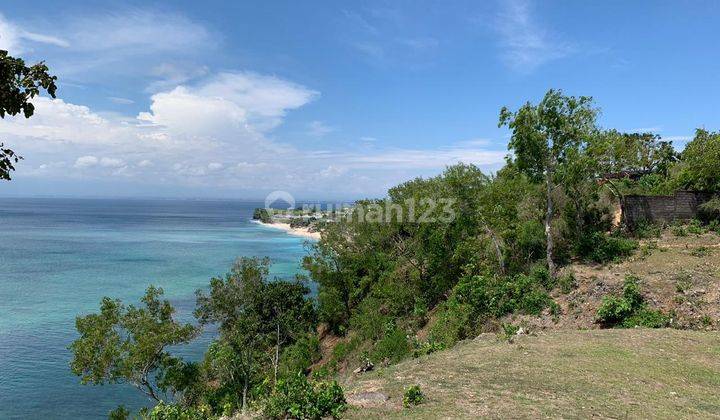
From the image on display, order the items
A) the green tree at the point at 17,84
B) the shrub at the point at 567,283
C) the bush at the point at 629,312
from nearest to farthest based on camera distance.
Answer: the green tree at the point at 17,84, the bush at the point at 629,312, the shrub at the point at 567,283

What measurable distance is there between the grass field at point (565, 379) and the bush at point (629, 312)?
163cm

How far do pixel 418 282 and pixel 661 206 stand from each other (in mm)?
16036

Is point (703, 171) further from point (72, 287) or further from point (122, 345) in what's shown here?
point (72, 287)

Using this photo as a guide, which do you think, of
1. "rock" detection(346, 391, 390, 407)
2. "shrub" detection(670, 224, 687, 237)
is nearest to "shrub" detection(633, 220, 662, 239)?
"shrub" detection(670, 224, 687, 237)

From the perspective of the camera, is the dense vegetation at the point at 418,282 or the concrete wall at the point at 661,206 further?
the concrete wall at the point at 661,206

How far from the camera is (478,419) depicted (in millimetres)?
8492

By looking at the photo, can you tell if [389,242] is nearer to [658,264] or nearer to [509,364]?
[658,264]

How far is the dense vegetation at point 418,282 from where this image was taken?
19.8 m

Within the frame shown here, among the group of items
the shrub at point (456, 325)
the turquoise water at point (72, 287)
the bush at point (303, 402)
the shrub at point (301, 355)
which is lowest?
the turquoise water at point (72, 287)

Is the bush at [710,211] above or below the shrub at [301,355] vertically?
above

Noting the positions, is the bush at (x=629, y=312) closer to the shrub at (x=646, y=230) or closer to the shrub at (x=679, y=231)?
the shrub at (x=646, y=230)

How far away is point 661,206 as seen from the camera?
27438 millimetres

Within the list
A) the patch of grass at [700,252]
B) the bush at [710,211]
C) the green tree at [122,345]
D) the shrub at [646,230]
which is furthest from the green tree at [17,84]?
the bush at [710,211]

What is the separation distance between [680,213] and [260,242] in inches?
3816
